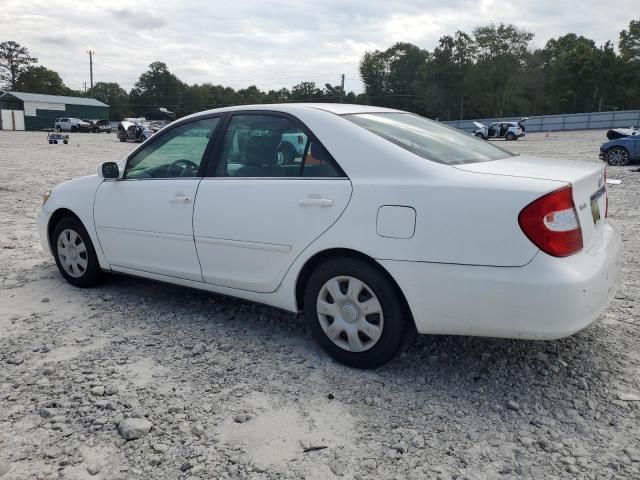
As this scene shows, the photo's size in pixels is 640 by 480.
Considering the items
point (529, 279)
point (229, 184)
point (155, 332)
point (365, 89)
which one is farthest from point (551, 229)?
point (365, 89)

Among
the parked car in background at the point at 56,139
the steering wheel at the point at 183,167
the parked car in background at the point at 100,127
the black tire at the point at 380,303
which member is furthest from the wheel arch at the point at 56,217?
the parked car in background at the point at 100,127

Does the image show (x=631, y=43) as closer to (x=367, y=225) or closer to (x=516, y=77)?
(x=516, y=77)

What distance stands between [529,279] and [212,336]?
2.23 m

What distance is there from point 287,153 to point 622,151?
16041 millimetres

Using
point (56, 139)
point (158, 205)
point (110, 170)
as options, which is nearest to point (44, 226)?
point (110, 170)

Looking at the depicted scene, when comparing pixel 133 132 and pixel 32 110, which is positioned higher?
pixel 32 110

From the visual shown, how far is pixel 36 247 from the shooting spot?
6.70 m

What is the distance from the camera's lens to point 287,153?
360cm

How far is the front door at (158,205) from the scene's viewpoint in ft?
13.2

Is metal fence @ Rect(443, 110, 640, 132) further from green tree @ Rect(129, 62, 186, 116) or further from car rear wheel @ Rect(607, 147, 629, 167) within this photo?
green tree @ Rect(129, 62, 186, 116)

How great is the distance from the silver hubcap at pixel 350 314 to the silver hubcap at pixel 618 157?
16.2 meters

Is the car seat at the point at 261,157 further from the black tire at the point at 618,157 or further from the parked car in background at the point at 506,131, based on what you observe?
the parked car in background at the point at 506,131

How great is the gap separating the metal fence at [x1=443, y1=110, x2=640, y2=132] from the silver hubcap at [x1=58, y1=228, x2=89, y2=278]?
158 feet

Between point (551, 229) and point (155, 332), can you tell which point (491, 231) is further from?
point (155, 332)
